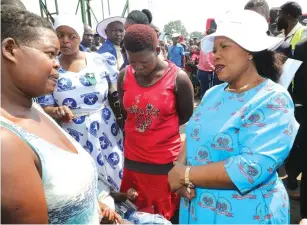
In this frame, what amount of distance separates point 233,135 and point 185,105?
921 mm

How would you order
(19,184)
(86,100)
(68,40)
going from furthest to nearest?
(68,40) → (86,100) → (19,184)

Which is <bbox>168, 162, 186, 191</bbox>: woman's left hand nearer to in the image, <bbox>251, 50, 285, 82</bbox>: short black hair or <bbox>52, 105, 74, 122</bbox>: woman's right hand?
<bbox>251, 50, 285, 82</bbox>: short black hair

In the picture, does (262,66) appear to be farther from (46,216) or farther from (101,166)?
(101,166)

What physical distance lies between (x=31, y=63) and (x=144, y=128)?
1.34 metres

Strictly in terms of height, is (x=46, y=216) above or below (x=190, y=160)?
above

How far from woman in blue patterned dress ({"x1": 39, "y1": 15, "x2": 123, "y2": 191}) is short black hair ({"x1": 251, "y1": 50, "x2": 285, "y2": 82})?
4.53ft

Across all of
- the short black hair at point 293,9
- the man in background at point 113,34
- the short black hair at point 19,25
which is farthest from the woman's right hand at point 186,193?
the short black hair at point 293,9

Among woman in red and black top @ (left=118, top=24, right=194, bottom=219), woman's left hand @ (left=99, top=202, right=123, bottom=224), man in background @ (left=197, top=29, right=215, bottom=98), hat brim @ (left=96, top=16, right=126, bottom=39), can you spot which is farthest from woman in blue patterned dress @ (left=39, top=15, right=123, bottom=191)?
man in background @ (left=197, top=29, right=215, bottom=98)

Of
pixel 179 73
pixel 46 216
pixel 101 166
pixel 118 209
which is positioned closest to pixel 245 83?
pixel 179 73

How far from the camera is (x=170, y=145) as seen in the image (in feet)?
7.84

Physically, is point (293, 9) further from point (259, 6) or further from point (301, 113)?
point (301, 113)

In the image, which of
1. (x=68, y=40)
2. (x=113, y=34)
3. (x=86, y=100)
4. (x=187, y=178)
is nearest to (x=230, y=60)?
(x=187, y=178)

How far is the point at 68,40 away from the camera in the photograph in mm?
2699

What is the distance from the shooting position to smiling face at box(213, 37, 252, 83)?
1.66m
